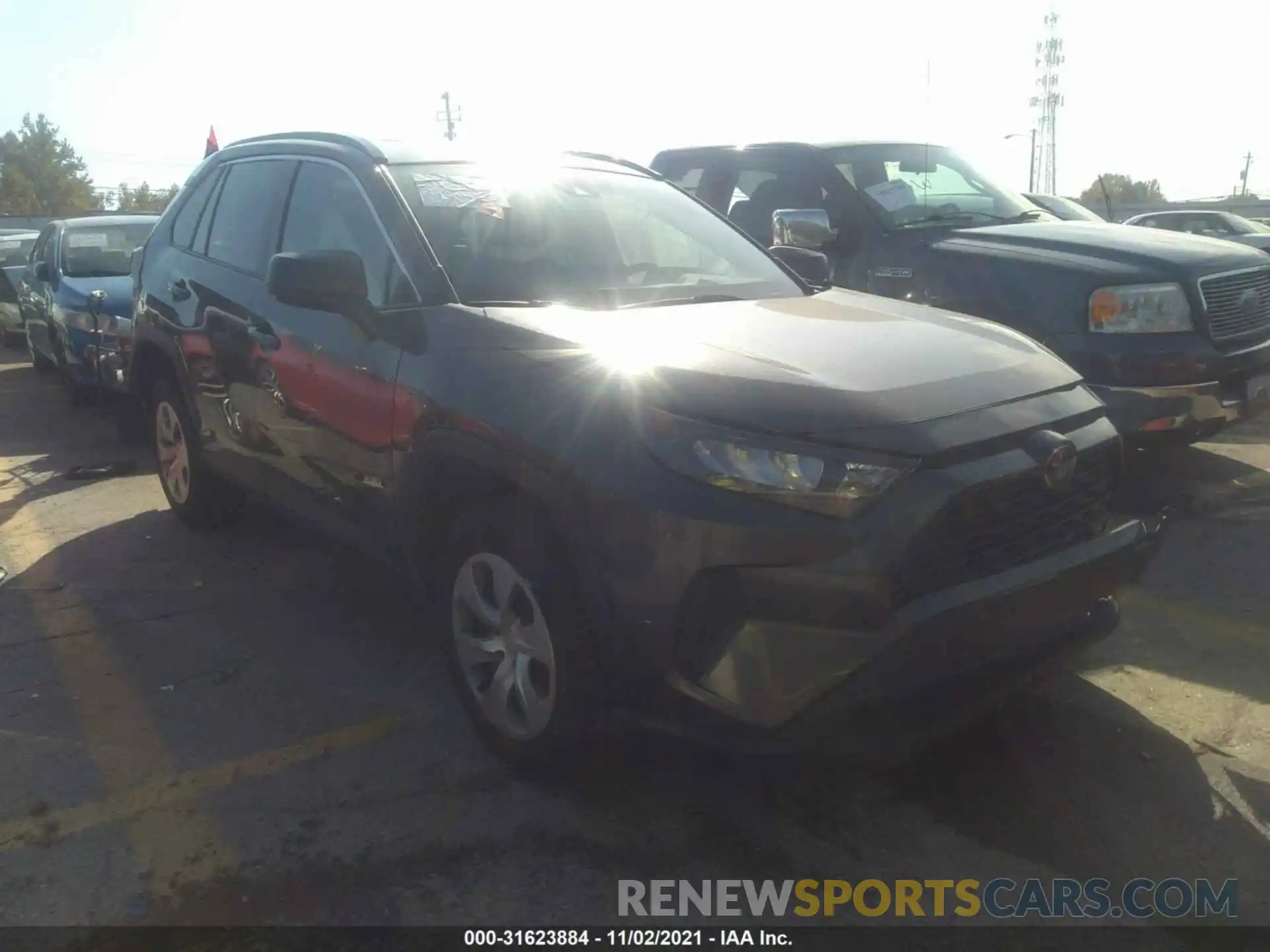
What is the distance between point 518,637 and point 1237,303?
4275 millimetres

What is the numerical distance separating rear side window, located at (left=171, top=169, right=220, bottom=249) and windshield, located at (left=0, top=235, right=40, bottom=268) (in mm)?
11961

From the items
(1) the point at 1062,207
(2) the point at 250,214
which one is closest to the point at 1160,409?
(2) the point at 250,214

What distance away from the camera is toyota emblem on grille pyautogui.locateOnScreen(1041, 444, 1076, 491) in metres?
2.87

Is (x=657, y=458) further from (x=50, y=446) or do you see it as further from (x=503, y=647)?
(x=50, y=446)

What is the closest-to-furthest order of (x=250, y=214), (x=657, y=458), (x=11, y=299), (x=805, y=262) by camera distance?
(x=657, y=458) < (x=805, y=262) < (x=250, y=214) < (x=11, y=299)

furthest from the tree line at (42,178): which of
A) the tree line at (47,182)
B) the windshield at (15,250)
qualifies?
the windshield at (15,250)

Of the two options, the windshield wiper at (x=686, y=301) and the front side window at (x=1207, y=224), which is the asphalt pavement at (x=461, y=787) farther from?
the front side window at (x=1207, y=224)

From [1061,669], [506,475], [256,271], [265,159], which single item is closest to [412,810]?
[506,475]

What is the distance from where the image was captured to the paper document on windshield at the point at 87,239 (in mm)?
10305

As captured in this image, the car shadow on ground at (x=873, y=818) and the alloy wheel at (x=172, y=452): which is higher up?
the alloy wheel at (x=172, y=452)

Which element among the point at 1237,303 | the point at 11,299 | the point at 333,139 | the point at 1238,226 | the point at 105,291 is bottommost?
the point at 1238,226

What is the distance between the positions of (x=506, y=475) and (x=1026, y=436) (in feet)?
4.40

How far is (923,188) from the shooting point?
6.71m

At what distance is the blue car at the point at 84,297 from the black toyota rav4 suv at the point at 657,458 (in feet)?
15.4
